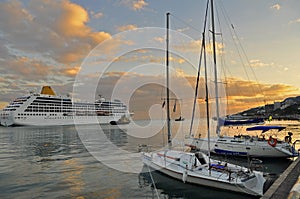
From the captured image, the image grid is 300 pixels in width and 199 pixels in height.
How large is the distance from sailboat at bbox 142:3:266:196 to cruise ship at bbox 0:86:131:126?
76.3 metres

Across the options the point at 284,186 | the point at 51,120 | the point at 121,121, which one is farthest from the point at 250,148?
the point at 121,121

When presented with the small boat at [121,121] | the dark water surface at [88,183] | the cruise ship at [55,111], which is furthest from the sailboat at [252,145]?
the small boat at [121,121]

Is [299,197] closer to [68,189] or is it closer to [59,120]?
[68,189]

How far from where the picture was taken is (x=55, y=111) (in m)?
87.2

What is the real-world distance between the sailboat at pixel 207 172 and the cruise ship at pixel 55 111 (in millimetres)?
76305

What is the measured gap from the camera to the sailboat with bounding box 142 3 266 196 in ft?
32.9

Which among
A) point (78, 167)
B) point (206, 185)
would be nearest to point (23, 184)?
point (78, 167)

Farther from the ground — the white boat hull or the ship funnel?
the ship funnel

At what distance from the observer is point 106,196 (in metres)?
10.8

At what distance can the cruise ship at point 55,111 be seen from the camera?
7888cm

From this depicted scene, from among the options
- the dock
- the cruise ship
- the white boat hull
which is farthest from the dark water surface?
the cruise ship

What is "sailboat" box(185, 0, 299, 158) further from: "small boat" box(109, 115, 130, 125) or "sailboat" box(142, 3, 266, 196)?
"small boat" box(109, 115, 130, 125)

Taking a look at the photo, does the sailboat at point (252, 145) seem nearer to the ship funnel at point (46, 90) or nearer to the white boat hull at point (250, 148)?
the white boat hull at point (250, 148)

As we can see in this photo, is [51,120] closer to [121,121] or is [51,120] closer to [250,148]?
[121,121]
